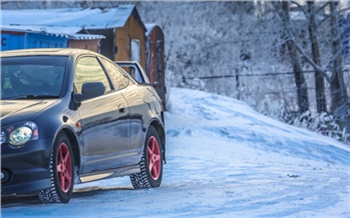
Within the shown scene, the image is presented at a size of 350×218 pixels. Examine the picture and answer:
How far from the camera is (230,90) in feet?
114

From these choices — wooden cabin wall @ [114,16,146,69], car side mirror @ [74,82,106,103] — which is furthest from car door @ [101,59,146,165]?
wooden cabin wall @ [114,16,146,69]

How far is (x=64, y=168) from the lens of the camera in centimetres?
820

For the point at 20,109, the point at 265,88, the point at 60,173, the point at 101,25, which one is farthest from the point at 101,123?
the point at 265,88

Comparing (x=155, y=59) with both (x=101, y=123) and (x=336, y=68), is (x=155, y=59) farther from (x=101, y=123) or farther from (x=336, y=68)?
(x=101, y=123)

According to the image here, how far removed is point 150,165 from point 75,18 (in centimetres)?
1191

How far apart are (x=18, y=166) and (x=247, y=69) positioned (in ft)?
98.8

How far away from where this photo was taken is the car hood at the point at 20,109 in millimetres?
7789

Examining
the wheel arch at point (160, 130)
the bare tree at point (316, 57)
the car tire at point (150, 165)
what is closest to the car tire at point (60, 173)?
the car tire at point (150, 165)

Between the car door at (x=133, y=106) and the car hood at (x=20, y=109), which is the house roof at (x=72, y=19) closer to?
the car door at (x=133, y=106)

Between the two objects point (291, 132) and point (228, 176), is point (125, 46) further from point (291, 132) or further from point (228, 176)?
point (228, 176)

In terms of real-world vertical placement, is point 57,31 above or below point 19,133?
above

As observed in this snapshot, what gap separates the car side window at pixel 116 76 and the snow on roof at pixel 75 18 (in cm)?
1062

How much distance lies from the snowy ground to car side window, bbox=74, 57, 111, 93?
1079mm

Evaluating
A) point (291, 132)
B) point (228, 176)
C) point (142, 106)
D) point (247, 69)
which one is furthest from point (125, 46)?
point (247, 69)
